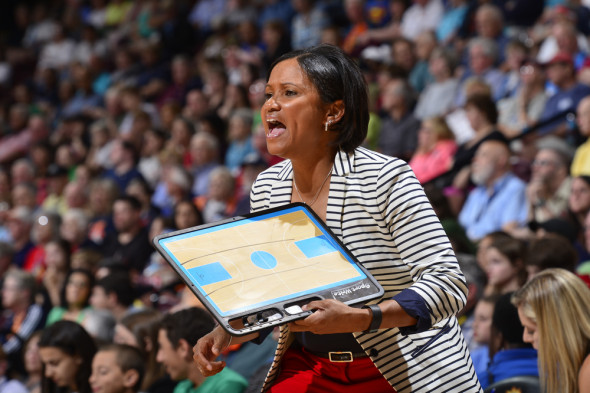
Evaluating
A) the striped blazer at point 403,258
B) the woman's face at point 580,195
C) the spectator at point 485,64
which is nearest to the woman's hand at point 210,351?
the striped blazer at point 403,258

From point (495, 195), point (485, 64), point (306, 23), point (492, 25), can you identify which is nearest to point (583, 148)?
point (495, 195)

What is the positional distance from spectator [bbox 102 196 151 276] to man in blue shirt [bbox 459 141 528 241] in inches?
102

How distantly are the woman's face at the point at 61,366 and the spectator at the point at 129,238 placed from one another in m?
2.54

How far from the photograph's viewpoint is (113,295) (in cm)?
530

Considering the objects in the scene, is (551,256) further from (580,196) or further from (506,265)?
(580,196)

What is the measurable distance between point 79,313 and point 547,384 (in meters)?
3.55

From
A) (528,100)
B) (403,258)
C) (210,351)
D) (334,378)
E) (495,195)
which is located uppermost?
(403,258)

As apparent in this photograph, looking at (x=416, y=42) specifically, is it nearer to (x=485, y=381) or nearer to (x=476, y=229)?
(x=476, y=229)

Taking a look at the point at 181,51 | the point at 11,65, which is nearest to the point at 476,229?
the point at 181,51

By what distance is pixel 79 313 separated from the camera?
5.42 metres

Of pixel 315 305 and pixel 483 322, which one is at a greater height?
pixel 315 305

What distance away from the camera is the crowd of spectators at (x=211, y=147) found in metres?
4.17

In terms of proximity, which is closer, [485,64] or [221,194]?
[221,194]

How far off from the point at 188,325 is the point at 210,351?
5.41 feet
